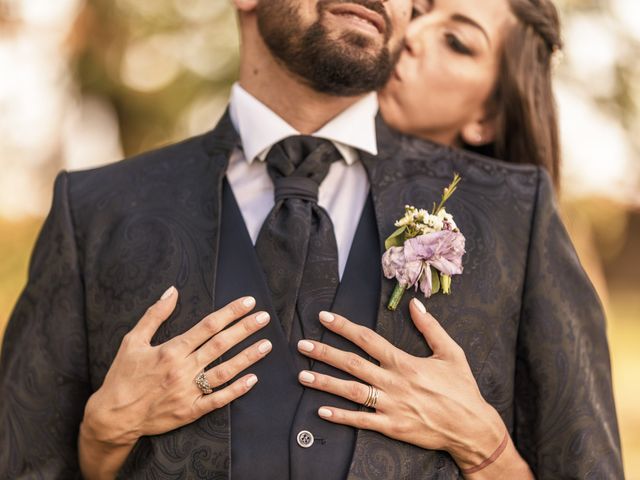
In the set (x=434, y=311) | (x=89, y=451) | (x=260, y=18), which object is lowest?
(x=89, y=451)

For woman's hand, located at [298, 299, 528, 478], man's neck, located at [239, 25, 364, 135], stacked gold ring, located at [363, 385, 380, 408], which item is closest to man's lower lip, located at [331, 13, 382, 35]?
man's neck, located at [239, 25, 364, 135]

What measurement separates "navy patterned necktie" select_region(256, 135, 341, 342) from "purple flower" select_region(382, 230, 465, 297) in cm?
17

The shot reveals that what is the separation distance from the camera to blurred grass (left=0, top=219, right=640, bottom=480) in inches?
316

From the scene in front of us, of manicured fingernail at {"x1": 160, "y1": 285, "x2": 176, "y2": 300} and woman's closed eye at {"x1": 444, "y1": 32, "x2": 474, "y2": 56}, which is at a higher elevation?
woman's closed eye at {"x1": 444, "y1": 32, "x2": 474, "y2": 56}

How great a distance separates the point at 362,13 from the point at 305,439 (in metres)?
1.20

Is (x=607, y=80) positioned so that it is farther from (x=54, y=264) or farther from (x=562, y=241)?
(x=54, y=264)

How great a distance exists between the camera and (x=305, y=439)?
223 centimetres

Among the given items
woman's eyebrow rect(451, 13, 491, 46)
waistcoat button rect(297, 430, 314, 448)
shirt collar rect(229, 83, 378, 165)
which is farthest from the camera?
woman's eyebrow rect(451, 13, 491, 46)

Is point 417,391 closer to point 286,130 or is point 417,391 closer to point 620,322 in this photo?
point 286,130

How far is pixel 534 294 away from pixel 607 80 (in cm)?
544

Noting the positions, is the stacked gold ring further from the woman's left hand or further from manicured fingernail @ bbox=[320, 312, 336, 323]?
manicured fingernail @ bbox=[320, 312, 336, 323]

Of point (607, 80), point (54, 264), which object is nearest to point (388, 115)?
point (54, 264)

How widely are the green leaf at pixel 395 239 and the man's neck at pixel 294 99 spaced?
1.86 ft

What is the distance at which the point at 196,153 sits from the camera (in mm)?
2701
